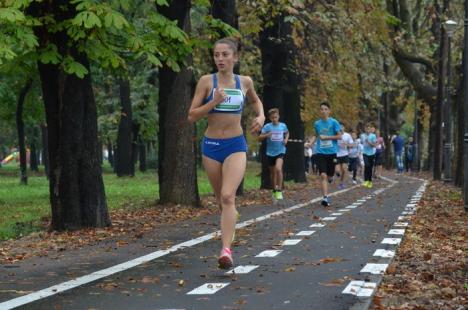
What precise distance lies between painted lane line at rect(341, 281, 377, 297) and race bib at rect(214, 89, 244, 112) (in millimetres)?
2131

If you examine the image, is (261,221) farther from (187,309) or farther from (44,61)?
(187,309)

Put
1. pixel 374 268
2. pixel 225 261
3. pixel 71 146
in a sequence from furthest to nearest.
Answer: pixel 71 146
pixel 374 268
pixel 225 261

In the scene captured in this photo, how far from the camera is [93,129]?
45.0ft

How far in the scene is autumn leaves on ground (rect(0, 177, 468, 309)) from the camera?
7465 millimetres

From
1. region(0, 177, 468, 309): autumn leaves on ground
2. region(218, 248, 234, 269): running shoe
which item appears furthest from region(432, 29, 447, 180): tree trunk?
region(218, 248, 234, 269): running shoe

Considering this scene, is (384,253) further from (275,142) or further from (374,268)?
(275,142)

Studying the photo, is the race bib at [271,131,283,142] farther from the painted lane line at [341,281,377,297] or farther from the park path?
the painted lane line at [341,281,377,297]

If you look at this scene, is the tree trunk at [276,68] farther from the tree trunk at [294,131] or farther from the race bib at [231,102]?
the race bib at [231,102]

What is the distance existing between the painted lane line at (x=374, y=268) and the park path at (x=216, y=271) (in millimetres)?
12

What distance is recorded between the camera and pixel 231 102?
9.22 meters

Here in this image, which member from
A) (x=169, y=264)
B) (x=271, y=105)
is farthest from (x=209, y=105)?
(x=271, y=105)

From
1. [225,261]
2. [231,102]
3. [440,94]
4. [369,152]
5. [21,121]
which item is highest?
[440,94]

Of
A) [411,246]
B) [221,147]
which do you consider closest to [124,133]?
[411,246]

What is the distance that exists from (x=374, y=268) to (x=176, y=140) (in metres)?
8.99
